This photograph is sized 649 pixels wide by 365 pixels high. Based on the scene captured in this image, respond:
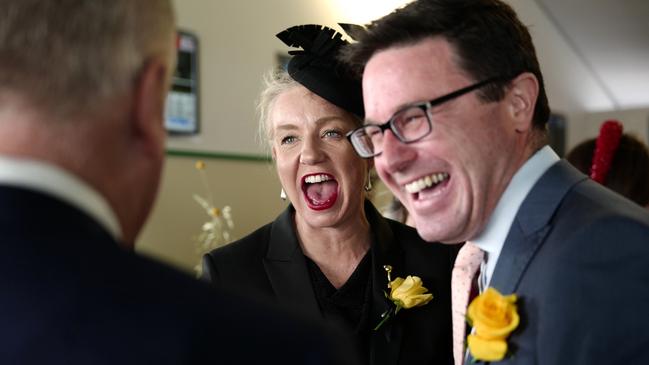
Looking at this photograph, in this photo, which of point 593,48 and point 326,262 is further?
point 593,48

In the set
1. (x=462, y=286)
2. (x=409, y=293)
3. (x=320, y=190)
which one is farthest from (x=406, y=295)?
(x=320, y=190)

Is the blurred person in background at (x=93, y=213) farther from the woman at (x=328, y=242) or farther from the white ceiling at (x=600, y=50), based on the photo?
the white ceiling at (x=600, y=50)

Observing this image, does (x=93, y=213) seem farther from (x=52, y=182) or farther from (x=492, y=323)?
(x=492, y=323)

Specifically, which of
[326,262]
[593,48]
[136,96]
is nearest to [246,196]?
[326,262]

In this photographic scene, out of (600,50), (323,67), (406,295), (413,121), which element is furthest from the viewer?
(600,50)

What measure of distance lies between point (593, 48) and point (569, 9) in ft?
2.22

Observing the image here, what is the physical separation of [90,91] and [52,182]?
10cm

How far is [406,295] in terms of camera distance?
Answer: 175 centimetres

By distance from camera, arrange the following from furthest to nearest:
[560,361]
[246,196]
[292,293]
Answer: [246,196], [292,293], [560,361]

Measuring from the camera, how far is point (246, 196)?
367cm

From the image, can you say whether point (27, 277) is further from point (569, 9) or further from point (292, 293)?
point (569, 9)

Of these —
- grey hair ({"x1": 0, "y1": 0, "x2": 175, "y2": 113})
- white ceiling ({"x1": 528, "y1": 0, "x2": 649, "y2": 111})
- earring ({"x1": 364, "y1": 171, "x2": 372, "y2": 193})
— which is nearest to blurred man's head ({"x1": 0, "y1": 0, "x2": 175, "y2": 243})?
grey hair ({"x1": 0, "y1": 0, "x2": 175, "y2": 113})

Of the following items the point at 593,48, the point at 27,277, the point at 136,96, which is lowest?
the point at 27,277

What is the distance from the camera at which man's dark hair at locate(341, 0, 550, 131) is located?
4.63ft
